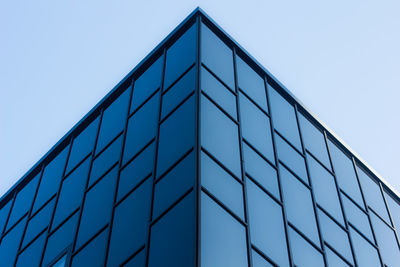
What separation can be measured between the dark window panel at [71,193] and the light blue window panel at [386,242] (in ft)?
33.7

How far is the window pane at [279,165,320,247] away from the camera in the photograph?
1712cm

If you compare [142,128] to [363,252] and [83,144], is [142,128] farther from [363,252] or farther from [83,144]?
[363,252]

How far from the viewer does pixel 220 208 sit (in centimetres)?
1409

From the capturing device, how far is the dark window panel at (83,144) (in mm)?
20812

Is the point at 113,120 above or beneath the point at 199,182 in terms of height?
above

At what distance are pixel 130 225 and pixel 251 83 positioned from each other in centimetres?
693

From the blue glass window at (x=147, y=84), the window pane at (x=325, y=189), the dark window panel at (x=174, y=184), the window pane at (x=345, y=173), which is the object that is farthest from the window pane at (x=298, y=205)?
the blue glass window at (x=147, y=84)

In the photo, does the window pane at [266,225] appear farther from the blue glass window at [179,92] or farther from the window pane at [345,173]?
the window pane at [345,173]

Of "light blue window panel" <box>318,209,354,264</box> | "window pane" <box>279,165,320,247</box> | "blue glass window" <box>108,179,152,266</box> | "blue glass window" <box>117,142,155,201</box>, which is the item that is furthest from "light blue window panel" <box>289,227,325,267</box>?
"blue glass window" <box>117,142,155,201</box>

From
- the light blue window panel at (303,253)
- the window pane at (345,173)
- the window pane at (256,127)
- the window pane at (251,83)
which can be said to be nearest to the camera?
the light blue window panel at (303,253)

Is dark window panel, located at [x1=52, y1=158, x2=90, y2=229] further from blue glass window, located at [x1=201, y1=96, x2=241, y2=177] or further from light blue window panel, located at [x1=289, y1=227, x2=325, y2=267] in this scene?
light blue window panel, located at [x1=289, y1=227, x2=325, y2=267]

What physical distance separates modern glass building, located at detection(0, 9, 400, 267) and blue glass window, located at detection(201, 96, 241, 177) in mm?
41

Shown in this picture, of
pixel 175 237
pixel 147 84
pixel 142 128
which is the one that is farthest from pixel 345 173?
pixel 175 237

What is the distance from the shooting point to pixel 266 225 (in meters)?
15.4
